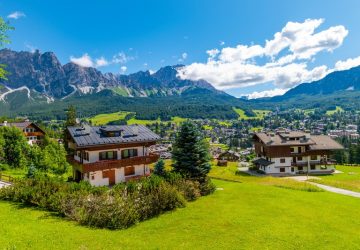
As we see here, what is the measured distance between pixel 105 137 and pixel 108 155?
8.24ft

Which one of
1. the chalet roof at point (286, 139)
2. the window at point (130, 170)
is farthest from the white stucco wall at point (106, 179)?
the chalet roof at point (286, 139)

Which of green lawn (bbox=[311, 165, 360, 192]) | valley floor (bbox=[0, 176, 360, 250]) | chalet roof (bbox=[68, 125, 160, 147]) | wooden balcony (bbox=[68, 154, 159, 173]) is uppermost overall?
chalet roof (bbox=[68, 125, 160, 147])

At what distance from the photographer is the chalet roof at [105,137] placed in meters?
37.8

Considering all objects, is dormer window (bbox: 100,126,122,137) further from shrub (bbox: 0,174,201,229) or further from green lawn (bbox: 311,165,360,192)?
green lawn (bbox: 311,165,360,192)

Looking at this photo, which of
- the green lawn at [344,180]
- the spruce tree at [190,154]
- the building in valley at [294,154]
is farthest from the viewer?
the building in valley at [294,154]

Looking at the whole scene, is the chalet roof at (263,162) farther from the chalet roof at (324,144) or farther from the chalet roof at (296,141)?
the chalet roof at (324,144)

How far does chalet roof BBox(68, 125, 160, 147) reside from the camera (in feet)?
124

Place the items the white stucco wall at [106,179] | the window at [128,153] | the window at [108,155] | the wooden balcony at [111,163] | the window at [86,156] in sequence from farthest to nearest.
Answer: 1. the window at [128,153]
2. the window at [108,155]
3. the window at [86,156]
4. the white stucco wall at [106,179]
5. the wooden balcony at [111,163]

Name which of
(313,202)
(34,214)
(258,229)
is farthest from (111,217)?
(313,202)

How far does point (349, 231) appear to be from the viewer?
2127cm

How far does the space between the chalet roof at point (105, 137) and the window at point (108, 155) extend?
5.75 feet

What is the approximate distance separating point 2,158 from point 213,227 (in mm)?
53337

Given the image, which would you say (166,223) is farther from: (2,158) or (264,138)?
(264,138)

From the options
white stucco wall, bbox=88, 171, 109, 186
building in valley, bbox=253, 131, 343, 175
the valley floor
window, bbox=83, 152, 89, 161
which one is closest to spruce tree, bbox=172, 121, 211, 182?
the valley floor
